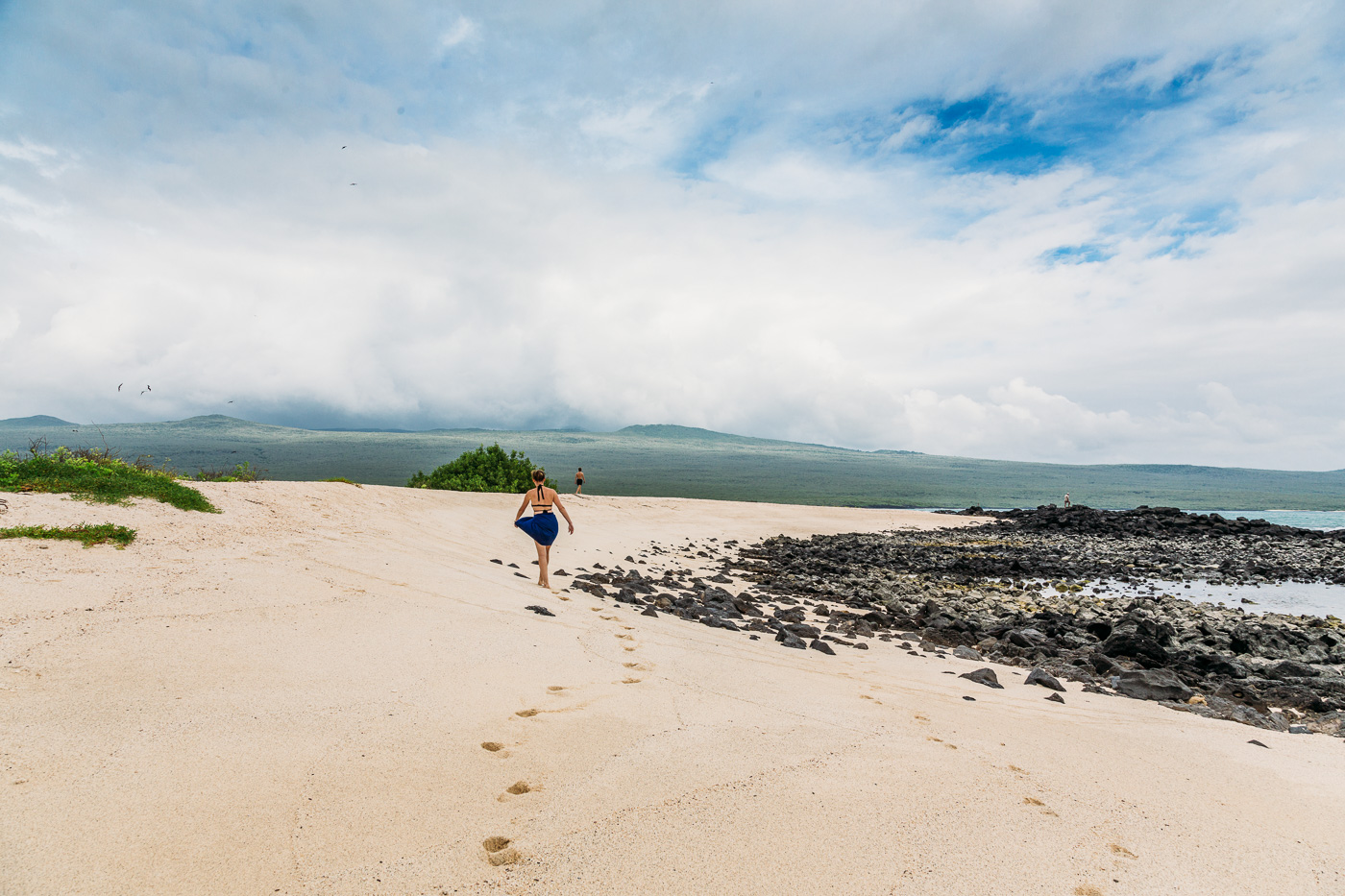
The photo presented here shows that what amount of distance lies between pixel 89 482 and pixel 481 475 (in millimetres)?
20291

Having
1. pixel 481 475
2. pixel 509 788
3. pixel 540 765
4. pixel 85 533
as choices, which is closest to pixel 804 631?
pixel 540 765

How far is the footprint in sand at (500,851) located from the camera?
2965mm

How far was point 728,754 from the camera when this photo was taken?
428cm

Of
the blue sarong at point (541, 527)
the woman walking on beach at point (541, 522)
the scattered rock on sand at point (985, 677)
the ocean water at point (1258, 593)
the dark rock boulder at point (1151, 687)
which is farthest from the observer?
the ocean water at point (1258, 593)

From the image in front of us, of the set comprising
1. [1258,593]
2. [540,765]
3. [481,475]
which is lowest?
[1258,593]

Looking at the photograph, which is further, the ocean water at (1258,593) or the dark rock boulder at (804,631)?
the ocean water at (1258,593)

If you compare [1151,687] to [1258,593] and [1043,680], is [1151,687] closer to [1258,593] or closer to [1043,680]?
[1043,680]

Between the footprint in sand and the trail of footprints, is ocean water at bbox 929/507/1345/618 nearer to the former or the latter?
the trail of footprints

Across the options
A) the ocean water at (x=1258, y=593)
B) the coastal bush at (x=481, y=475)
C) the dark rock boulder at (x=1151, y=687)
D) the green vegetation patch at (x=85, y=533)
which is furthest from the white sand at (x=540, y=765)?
the coastal bush at (x=481, y=475)

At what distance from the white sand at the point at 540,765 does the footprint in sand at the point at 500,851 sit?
6 centimetres

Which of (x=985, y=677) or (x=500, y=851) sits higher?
(x=500, y=851)

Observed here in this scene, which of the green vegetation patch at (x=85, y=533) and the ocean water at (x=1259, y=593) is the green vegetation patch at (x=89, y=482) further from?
the ocean water at (x=1259, y=593)

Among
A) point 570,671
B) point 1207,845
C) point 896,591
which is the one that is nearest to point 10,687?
point 570,671

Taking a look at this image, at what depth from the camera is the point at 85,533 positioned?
7539mm
